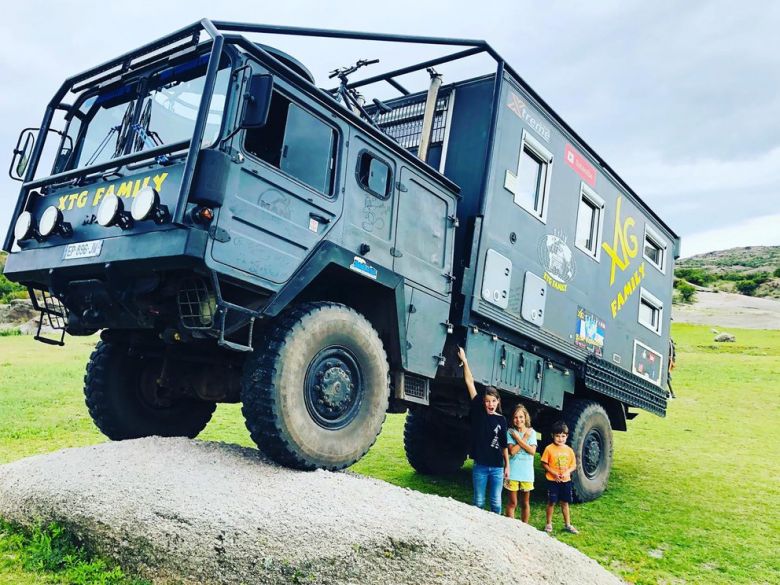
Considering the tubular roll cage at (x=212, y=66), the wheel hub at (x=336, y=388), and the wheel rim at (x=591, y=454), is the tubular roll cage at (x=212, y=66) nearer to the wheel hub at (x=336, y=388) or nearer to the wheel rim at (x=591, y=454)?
the wheel hub at (x=336, y=388)

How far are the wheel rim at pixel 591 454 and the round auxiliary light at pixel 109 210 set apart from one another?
20.2 ft

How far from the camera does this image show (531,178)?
24.0 feet

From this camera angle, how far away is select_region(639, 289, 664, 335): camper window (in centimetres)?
986

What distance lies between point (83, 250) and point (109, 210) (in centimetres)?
50

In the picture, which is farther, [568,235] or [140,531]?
[568,235]

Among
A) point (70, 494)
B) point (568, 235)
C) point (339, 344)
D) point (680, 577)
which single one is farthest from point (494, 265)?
point (70, 494)

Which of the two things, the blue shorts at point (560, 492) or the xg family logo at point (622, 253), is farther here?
the xg family logo at point (622, 253)

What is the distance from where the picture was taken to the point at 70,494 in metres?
4.29

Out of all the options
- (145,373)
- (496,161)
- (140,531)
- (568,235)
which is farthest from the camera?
(568,235)

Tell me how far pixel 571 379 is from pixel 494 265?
93.8 inches

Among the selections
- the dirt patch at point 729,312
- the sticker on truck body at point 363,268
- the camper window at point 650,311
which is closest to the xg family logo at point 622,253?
the camper window at point 650,311

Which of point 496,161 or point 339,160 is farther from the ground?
point 496,161

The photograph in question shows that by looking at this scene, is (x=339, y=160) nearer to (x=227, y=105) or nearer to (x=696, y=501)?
(x=227, y=105)

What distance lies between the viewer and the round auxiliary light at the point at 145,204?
167 inches
